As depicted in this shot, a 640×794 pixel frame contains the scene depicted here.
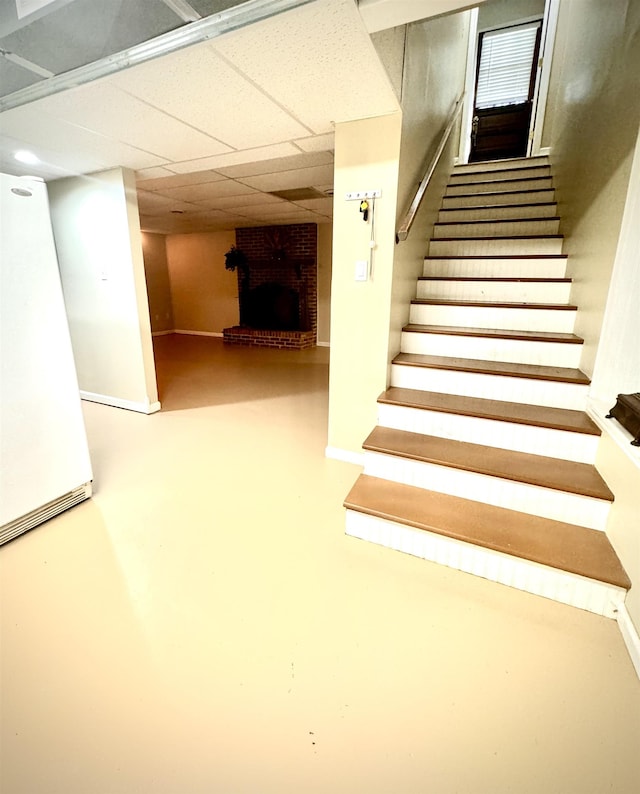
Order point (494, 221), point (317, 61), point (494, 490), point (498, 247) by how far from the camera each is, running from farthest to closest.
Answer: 1. point (494, 221)
2. point (498, 247)
3. point (494, 490)
4. point (317, 61)

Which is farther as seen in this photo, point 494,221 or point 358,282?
point 494,221

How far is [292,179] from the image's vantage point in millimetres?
3600

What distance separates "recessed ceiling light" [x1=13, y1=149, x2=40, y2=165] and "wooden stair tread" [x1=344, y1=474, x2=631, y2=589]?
3.50 metres

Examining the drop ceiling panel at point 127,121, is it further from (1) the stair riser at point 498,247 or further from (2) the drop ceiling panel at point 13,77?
(1) the stair riser at point 498,247

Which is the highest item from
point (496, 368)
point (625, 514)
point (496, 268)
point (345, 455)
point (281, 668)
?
point (496, 268)

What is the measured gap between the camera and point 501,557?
1544 millimetres

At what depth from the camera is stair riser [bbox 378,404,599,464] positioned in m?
1.82

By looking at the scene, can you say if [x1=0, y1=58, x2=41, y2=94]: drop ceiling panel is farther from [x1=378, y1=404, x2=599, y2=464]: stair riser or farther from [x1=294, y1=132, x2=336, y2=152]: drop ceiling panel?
→ [x1=378, y1=404, x2=599, y2=464]: stair riser

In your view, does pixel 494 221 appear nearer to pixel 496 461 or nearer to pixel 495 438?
pixel 495 438

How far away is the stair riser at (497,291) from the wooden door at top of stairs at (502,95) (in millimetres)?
4659

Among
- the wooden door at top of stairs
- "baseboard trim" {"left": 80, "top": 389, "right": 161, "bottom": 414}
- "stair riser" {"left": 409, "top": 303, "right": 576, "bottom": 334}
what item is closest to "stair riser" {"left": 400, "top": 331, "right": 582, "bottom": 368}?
"stair riser" {"left": 409, "top": 303, "right": 576, "bottom": 334}

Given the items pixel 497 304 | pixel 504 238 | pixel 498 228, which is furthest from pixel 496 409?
pixel 498 228

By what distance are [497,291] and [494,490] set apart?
162 centimetres

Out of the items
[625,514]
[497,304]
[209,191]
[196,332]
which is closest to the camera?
[625,514]
